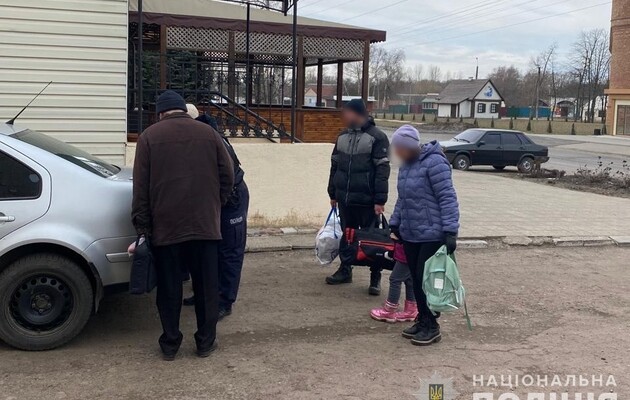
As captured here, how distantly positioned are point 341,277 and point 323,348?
1.79 meters

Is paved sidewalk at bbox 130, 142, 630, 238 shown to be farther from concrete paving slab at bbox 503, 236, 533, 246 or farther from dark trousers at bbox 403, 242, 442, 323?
dark trousers at bbox 403, 242, 442, 323

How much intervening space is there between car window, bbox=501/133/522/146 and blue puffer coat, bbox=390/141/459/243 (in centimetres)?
1754

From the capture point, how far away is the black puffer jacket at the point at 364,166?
5.74 metres

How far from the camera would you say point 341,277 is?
636cm

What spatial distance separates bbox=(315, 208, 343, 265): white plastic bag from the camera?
6.17 metres

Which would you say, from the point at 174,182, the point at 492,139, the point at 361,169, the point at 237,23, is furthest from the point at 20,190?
the point at 492,139

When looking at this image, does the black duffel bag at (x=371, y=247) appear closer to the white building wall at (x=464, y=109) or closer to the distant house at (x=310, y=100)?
the distant house at (x=310, y=100)

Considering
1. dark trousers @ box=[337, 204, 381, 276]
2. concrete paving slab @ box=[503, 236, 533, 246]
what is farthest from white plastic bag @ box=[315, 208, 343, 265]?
concrete paving slab @ box=[503, 236, 533, 246]

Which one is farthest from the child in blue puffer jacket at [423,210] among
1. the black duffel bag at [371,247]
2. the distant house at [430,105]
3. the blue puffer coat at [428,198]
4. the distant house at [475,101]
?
the distant house at [430,105]

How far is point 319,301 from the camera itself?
227 inches

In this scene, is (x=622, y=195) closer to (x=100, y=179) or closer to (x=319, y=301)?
(x=319, y=301)

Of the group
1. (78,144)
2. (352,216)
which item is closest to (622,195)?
(352,216)

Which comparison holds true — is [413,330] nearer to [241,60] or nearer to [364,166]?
[364,166]

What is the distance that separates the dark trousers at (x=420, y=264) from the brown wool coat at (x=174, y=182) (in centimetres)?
159
